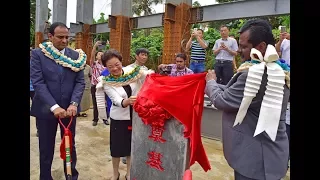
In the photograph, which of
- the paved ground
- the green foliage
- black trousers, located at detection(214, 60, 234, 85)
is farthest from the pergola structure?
the green foliage

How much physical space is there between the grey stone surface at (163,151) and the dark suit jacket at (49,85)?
2.19 ft

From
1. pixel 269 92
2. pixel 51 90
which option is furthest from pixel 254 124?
pixel 51 90

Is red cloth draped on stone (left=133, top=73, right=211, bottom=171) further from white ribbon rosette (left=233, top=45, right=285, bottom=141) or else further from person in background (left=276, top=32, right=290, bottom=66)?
person in background (left=276, top=32, right=290, bottom=66)

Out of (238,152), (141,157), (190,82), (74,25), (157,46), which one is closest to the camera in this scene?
(238,152)

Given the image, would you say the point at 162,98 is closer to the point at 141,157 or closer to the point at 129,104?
the point at 129,104

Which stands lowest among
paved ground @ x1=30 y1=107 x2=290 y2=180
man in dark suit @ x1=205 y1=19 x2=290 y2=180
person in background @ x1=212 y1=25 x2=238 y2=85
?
paved ground @ x1=30 y1=107 x2=290 y2=180

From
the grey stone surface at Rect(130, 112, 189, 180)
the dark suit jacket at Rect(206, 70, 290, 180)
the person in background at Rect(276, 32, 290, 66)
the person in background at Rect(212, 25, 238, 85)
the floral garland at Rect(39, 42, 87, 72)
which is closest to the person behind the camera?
the dark suit jacket at Rect(206, 70, 290, 180)

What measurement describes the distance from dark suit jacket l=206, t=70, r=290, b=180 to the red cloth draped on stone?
1.37 ft

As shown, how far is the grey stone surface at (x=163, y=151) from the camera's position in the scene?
2.28m

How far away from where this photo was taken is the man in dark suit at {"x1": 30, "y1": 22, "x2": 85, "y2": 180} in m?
2.53

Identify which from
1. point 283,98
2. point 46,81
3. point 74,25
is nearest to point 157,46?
point 74,25

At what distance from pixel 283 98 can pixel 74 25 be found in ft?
28.8

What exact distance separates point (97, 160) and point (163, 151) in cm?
172

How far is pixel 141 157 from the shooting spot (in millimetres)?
2590
